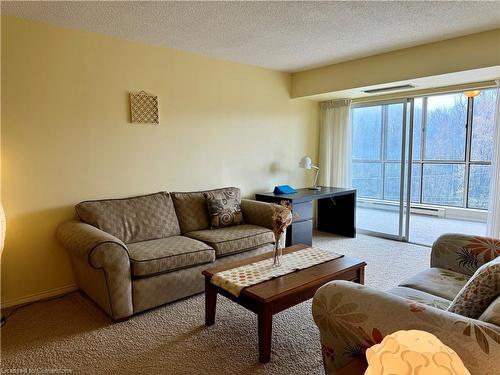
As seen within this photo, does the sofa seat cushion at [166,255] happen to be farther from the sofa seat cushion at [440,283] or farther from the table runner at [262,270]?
the sofa seat cushion at [440,283]

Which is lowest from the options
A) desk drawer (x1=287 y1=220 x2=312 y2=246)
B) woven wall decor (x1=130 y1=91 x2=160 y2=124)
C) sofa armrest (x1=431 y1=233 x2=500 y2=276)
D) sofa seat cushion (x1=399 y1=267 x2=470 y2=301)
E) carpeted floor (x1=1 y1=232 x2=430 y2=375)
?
carpeted floor (x1=1 y1=232 x2=430 y2=375)

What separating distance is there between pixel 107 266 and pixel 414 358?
2.05 m

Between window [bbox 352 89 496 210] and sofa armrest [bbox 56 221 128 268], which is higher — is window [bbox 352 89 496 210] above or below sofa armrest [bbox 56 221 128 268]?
above

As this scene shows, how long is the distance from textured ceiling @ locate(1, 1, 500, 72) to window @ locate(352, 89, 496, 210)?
1.39 m

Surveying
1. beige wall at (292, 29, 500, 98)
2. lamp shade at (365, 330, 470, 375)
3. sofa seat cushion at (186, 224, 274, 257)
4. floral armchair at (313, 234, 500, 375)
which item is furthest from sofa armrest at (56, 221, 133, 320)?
beige wall at (292, 29, 500, 98)

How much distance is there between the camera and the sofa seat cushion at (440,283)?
196 centimetres

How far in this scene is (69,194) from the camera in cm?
301

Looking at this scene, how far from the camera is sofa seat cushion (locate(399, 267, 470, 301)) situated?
1959 mm

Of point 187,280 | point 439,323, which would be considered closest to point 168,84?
point 187,280

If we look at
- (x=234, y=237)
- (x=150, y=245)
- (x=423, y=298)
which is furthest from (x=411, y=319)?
(x=150, y=245)

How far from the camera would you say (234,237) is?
3150mm

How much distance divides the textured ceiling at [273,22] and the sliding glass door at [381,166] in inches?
47.8

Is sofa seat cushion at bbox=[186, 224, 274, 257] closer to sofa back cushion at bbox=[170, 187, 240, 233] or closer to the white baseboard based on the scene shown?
sofa back cushion at bbox=[170, 187, 240, 233]

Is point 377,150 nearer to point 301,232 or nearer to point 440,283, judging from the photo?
point 301,232
